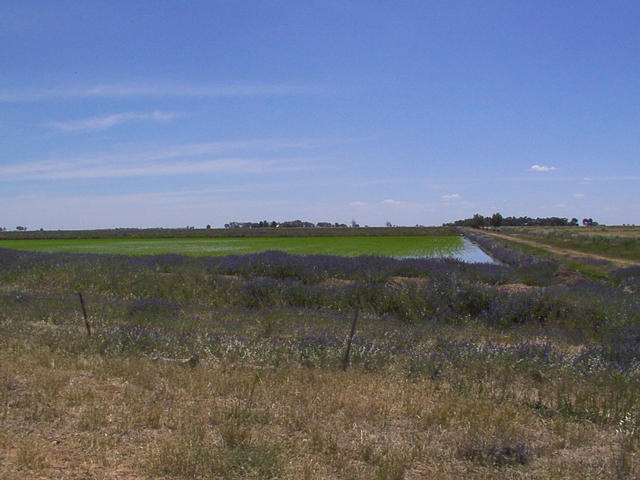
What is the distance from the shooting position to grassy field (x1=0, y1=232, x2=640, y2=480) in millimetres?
5211

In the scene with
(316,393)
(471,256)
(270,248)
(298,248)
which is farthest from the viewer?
(270,248)

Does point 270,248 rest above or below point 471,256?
above

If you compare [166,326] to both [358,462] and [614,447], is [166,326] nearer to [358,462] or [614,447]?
[358,462]

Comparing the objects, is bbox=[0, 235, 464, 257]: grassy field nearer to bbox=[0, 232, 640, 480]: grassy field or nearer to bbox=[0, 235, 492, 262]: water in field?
bbox=[0, 235, 492, 262]: water in field

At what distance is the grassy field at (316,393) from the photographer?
521 cm

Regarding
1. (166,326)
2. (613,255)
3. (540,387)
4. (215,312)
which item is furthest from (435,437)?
(613,255)

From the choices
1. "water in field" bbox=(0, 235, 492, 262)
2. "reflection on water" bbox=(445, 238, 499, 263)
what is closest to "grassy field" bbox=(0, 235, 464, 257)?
"water in field" bbox=(0, 235, 492, 262)

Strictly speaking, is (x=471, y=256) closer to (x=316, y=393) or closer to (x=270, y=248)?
(x=270, y=248)

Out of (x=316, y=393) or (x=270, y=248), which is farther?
(x=270, y=248)

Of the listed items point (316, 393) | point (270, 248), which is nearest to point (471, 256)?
point (270, 248)

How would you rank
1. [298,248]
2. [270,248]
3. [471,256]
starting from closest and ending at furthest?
1. [471,256]
2. [298,248]
3. [270,248]

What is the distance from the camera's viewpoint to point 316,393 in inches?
281

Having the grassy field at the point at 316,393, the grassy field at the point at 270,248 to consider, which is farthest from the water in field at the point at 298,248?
the grassy field at the point at 316,393

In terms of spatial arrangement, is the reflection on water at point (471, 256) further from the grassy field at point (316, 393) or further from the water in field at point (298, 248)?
the grassy field at point (316, 393)
